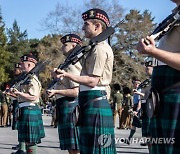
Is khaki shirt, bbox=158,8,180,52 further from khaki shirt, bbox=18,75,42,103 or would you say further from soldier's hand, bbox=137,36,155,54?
khaki shirt, bbox=18,75,42,103

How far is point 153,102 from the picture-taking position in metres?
2.74

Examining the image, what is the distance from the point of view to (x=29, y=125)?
7.29m

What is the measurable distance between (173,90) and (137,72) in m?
36.5

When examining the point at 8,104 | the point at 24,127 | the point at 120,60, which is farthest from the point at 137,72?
the point at 24,127

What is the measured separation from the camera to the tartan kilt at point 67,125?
5.71 m

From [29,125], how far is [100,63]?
3428mm

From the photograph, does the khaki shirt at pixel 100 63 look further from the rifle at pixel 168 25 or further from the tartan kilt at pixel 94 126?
the rifle at pixel 168 25

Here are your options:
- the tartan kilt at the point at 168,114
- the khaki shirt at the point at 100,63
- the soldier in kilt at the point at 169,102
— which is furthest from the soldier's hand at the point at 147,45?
the khaki shirt at the point at 100,63

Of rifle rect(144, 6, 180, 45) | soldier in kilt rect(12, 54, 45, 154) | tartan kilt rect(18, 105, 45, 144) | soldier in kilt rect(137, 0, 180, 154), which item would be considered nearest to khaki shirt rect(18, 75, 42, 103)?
soldier in kilt rect(12, 54, 45, 154)

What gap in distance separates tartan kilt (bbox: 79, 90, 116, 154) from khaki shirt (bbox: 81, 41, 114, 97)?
165 millimetres

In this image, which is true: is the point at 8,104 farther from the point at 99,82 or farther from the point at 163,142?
the point at 163,142

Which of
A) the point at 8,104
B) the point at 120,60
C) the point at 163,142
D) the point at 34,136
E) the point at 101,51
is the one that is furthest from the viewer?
the point at 120,60

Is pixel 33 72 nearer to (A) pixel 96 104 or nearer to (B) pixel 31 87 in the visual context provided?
(B) pixel 31 87

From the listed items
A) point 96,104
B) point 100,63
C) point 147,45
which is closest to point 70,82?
point 96,104
